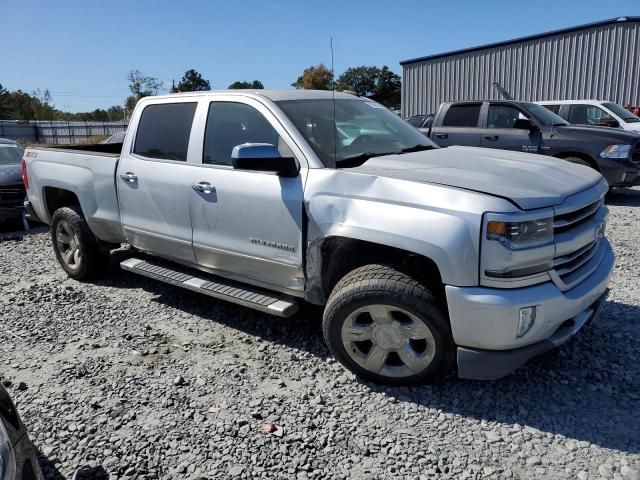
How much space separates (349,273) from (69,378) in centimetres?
204

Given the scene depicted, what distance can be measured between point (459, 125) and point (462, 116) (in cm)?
19

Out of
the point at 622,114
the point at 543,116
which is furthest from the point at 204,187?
the point at 622,114

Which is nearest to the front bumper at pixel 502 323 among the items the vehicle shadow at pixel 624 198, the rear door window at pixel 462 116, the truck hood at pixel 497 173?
the truck hood at pixel 497 173

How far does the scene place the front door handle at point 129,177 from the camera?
15.0 ft

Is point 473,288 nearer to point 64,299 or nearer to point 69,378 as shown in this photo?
point 69,378

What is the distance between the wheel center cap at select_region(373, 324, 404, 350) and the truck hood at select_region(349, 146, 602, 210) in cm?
90

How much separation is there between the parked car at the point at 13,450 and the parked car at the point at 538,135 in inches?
295

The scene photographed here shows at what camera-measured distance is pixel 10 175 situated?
9.01 m

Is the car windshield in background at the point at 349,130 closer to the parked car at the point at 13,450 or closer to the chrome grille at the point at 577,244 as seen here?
the chrome grille at the point at 577,244

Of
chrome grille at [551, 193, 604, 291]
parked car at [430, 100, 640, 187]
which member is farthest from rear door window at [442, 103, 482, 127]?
chrome grille at [551, 193, 604, 291]

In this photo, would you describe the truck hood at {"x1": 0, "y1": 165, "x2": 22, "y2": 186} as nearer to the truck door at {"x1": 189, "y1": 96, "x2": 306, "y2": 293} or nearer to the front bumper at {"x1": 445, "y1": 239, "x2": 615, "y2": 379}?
the truck door at {"x1": 189, "y1": 96, "x2": 306, "y2": 293}

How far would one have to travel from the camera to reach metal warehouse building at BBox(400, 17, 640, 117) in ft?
64.8

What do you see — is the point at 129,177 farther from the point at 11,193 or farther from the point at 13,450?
the point at 11,193

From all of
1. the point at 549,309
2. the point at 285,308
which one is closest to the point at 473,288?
the point at 549,309
